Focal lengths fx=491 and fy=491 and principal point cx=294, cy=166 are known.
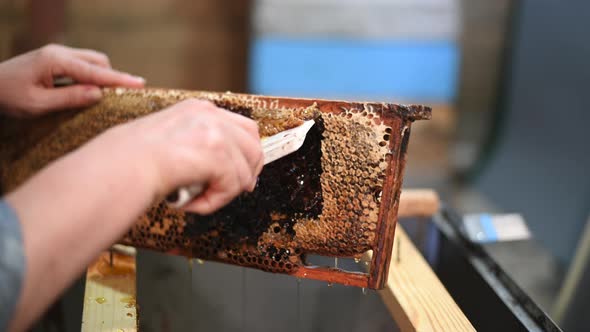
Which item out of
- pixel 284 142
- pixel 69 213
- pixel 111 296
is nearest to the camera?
pixel 69 213

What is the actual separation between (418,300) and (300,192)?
29 centimetres

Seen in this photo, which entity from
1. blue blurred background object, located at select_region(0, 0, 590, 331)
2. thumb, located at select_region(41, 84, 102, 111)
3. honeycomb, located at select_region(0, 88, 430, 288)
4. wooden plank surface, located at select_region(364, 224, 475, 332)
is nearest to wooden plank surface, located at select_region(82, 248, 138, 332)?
honeycomb, located at select_region(0, 88, 430, 288)

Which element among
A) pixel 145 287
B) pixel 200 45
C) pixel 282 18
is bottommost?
pixel 145 287

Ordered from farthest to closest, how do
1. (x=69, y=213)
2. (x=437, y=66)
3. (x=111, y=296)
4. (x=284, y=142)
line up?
(x=437, y=66)
(x=111, y=296)
(x=284, y=142)
(x=69, y=213)

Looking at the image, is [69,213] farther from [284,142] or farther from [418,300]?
[418,300]

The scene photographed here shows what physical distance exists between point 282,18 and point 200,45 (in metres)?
0.54

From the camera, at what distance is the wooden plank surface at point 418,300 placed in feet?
2.65

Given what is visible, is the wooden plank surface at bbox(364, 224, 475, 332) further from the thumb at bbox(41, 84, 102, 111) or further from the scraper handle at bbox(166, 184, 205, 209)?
the thumb at bbox(41, 84, 102, 111)

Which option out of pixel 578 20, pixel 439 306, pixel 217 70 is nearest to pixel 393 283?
pixel 439 306

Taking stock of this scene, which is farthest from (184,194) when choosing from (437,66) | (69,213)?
(437,66)

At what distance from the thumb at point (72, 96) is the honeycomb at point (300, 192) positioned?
2 centimetres

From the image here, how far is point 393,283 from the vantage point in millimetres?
918

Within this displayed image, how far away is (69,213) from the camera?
1.51 ft

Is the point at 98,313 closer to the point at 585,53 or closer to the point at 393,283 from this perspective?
the point at 393,283
